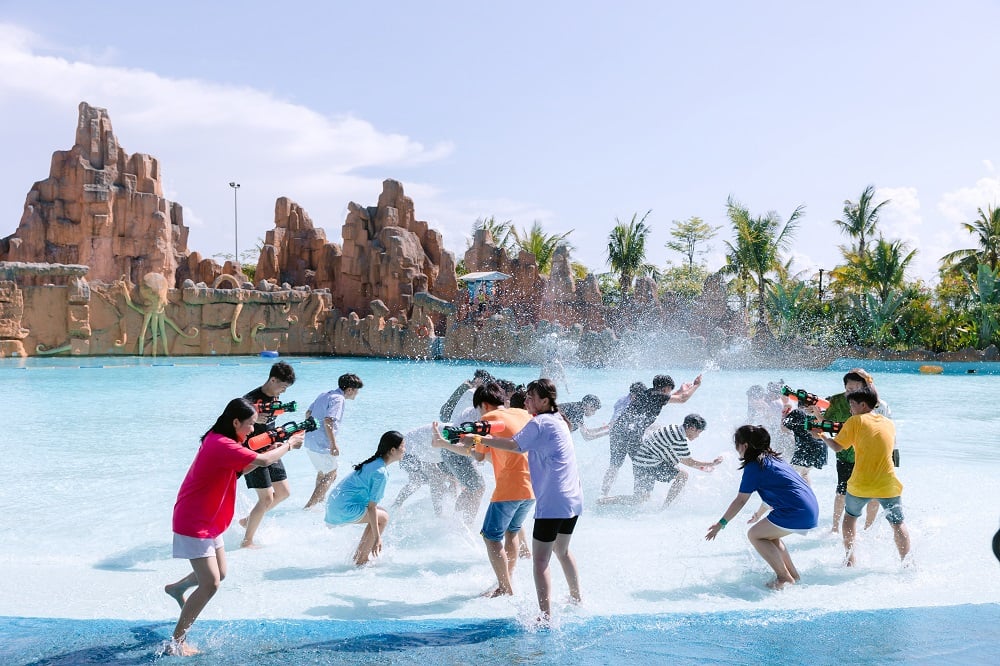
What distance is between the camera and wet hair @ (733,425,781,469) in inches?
168

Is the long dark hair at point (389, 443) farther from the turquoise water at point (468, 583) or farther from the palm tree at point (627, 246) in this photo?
the palm tree at point (627, 246)

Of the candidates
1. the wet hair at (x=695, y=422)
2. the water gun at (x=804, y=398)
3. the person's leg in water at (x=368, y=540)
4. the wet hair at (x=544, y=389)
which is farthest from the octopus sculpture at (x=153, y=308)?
the wet hair at (x=544, y=389)

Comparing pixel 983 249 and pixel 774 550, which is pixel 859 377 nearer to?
pixel 774 550

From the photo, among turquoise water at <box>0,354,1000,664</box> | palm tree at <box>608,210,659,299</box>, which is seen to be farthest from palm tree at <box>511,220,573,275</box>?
turquoise water at <box>0,354,1000,664</box>

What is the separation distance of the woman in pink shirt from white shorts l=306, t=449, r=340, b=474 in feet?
8.04

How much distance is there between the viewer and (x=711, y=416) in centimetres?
1267

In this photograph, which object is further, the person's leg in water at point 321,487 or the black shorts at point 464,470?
the person's leg in water at point 321,487

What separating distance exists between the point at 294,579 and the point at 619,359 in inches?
793

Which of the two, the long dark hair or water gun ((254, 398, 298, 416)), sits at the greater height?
water gun ((254, 398, 298, 416))

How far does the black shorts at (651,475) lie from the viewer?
6.40 metres

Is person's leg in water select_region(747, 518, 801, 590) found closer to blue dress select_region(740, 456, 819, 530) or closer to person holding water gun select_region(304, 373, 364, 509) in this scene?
blue dress select_region(740, 456, 819, 530)

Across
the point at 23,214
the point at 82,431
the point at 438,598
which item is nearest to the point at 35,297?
the point at 23,214

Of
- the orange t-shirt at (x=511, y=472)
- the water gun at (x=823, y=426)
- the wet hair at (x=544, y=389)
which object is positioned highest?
the wet hair at (x=544, y=389)

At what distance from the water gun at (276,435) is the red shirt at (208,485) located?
0.18m
